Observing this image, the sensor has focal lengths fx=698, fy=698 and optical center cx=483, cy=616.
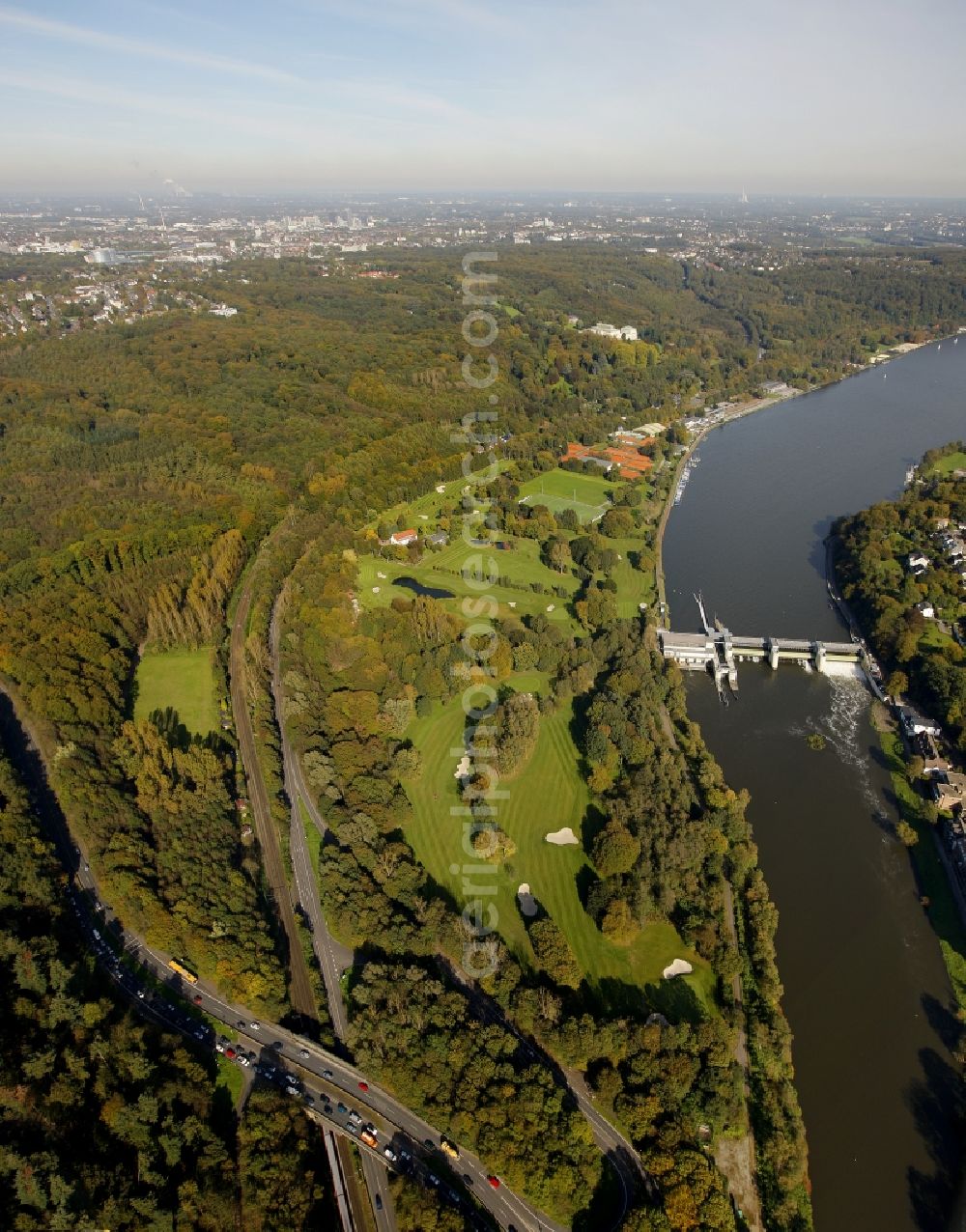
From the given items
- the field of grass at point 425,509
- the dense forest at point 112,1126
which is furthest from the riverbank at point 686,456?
the dense forest at point 112,1126

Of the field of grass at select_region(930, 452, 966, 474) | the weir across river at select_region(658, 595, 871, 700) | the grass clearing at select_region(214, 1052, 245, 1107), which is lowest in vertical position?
the grass clearing at select_region(214, 1052, 245, 1107)

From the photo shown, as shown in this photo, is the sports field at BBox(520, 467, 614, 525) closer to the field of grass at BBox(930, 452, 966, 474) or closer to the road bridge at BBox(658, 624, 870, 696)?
the road bridge at BBox(658, 624, 870, 696)

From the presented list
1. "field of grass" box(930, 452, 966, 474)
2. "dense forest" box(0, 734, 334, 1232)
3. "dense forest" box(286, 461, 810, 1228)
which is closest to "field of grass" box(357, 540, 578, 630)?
"dense forest" box(286, 461, 810, 1228)

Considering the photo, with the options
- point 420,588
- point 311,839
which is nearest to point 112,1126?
point 311,839

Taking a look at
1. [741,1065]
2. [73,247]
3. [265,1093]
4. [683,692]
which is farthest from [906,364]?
[73,247]

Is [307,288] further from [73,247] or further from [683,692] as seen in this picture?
[683,692]

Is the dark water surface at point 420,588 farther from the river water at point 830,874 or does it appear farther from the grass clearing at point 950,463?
the grass clearing at point 950,463
